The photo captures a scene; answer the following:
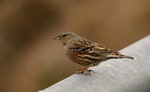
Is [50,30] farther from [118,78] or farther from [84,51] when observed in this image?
[118,78]

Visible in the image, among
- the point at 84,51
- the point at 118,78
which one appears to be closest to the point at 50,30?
the point at 84,51

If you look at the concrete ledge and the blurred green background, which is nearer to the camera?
the concrete ledge

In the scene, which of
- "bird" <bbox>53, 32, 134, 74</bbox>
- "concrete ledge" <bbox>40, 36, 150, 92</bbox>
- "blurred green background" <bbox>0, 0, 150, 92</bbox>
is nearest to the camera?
"concrete ledge" <bbox>40, 36, 150, 92</bbox>

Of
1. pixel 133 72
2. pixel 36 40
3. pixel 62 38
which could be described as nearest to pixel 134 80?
pixel 133 72

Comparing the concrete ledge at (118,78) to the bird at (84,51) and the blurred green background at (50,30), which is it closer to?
the bird at (84,51)

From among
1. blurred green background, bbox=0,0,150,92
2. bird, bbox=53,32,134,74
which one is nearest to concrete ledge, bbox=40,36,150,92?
bird, bbox=53,32,134,74

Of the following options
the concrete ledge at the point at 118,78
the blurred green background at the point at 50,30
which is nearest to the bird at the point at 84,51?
the concrete ledge at the point at 118,78

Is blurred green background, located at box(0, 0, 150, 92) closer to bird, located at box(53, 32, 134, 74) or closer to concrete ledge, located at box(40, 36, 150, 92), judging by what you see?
bird, located at box(53, 32, 134, 74)
